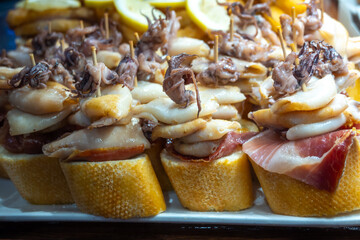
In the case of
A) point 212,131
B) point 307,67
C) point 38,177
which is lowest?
point 38,177

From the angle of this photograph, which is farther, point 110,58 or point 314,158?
point 110,58

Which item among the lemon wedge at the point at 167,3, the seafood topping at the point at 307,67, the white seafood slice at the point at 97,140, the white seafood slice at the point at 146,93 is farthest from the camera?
the lemon wedge at the point at 167,3

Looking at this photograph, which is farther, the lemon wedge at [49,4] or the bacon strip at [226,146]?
the lemon wedge at [49,4]

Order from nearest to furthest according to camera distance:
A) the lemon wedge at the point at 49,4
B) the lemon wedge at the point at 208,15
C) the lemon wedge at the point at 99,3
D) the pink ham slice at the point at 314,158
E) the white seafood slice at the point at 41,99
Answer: the pink ham slice at the point at 314,158
the white seafood slice at the point at 41,99
the lemon wedge at the point at 208,15
the lemon wedge at the point at 99,3
the lemon wedge at the point at 49,4

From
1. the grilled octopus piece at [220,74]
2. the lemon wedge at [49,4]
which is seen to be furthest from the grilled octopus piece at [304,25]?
the lemon wedge at [49,4]

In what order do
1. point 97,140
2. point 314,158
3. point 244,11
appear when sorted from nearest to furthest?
1. point 314,158
2. point 97,140
3. point 244,11

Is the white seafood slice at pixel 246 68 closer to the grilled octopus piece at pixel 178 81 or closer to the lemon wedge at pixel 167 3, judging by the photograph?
the grilled octopus piece at pixel 178 81

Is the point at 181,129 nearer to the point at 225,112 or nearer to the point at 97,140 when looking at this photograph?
the point at 225,112

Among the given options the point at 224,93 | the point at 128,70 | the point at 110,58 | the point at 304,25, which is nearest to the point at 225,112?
the point at 224,93

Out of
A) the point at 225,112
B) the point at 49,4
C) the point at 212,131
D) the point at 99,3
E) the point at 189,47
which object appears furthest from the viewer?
the point at 49,4
